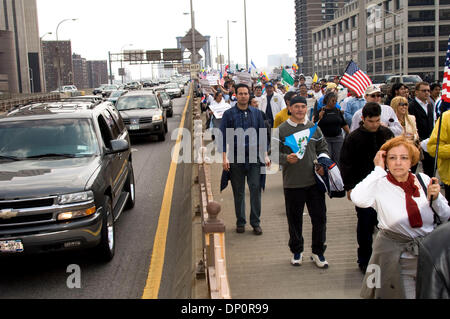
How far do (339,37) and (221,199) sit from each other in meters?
138

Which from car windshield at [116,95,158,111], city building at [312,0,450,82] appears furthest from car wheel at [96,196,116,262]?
city building at [312,0,450,82]

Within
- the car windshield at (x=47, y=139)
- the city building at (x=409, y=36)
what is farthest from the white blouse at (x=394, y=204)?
the city building at (x=409, y=36)

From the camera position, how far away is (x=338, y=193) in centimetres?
576

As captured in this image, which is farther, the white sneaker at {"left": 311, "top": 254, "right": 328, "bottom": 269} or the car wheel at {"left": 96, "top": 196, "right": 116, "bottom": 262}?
the car wheel at {"left": 96, "top": 196, "right": 116, "bottom": 262}

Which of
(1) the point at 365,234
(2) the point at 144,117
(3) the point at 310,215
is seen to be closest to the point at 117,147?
(3) the point at 310,215

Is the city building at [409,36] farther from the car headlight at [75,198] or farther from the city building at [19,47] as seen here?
the car headlight at [75,198]

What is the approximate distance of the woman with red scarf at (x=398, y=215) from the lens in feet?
12.4

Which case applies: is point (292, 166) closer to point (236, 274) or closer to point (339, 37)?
point (236, 274)

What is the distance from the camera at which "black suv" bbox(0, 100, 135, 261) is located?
5652 mm

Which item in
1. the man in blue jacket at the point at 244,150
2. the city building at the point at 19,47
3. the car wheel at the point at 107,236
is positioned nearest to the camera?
the car wheel at the point at 107,236

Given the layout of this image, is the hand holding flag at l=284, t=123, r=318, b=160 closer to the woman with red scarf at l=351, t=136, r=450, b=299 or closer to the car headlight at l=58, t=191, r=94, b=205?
the woman with red scarf at l=351, t=136, r=450, b=299

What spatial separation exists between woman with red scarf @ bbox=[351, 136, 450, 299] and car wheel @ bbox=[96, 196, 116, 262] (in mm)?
3280
